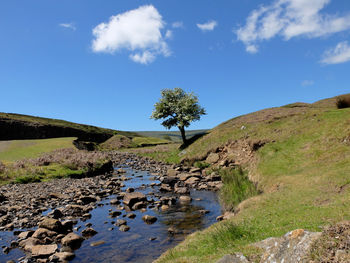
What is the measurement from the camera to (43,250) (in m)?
12.2

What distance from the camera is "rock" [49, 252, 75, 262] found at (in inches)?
464

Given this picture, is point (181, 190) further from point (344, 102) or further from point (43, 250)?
point (344, 102)

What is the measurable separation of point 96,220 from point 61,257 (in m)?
5.46

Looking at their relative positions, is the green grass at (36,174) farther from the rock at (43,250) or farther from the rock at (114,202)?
the rock at (43,250)

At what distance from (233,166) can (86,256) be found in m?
24.0

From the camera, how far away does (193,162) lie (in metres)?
42.8

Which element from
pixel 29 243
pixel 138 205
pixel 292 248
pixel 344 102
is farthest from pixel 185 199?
pixel 344 102

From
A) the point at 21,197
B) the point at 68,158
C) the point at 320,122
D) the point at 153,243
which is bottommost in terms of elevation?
the point at 153,243

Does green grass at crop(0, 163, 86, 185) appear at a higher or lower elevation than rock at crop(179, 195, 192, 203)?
higher

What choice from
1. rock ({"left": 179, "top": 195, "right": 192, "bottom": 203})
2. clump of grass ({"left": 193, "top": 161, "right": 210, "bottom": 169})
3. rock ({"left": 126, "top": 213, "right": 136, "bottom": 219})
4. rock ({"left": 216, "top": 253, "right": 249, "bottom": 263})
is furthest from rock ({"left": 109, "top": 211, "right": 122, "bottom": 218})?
clump of grass ({"left": 193, "top": 161, "right": 210, "bottom": 169})

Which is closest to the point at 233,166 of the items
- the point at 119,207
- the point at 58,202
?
the point at 119,207

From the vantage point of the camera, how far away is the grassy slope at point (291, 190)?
10.1 m

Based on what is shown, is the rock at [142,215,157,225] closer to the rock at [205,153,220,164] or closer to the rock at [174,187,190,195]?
the rock at [174,187,190,195]

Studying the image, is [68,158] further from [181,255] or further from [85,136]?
[85,136]
